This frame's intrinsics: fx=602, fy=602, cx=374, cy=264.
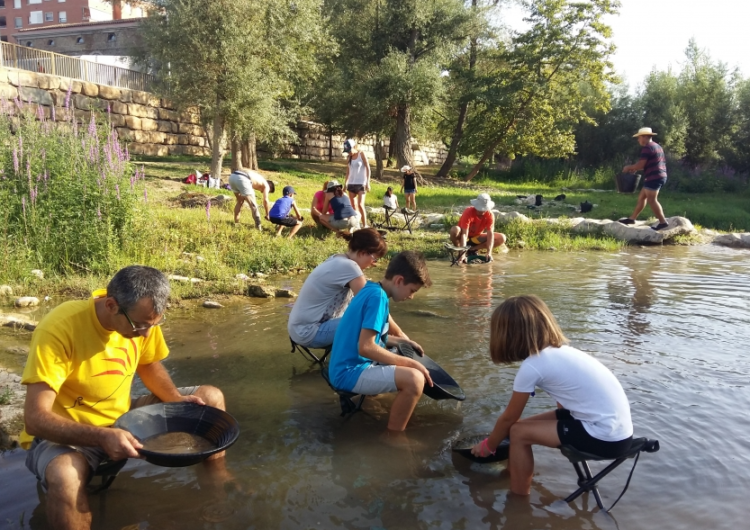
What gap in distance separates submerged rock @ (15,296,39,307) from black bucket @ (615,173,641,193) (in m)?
21.7

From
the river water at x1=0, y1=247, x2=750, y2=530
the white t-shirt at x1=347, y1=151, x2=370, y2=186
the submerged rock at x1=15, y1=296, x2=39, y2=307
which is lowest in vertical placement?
the river water at x1=0, y1=247, x2=750, y2=530

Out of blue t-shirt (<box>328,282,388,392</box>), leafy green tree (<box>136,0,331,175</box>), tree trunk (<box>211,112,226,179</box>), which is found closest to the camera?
blue t-shirt (<box>328,282,388,392</box>)

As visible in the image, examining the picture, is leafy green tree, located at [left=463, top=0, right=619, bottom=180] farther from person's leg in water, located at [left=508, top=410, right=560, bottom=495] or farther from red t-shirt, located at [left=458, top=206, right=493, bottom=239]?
person's leg in water, located at [left=508, top=410, right=560, bottom=495]

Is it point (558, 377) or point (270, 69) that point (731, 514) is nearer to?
point (558, 377)

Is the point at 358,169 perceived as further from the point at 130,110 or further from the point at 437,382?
the point at 130,110

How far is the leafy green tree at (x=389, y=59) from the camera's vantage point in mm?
22875

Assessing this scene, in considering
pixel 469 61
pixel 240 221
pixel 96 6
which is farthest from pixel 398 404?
pixel 96 6

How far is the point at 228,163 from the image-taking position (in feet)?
73.7

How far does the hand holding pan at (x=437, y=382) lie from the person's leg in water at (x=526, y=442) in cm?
85

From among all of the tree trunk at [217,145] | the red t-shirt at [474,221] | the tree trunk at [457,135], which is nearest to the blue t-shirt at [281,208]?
the red t-shirt at [474,221]

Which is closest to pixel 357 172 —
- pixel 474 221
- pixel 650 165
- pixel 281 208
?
pixel 281 208

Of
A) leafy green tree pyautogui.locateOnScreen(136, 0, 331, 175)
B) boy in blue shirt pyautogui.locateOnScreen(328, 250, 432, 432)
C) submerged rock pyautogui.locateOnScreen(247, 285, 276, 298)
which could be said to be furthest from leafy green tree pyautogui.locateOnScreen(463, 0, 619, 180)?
boy in blue shirt pyautogui.locateOnScreen(328, 250, 432, 432)

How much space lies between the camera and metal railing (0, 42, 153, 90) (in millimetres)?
18891

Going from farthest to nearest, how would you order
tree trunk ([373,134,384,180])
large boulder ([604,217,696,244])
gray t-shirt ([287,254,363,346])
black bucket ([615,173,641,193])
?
tree trunk ([373,134,384,180]) < black bucket ([615,173,641,193]) < large boulder ([604,217,696,244]) < gray t-shirt ([287,254,363,346])
